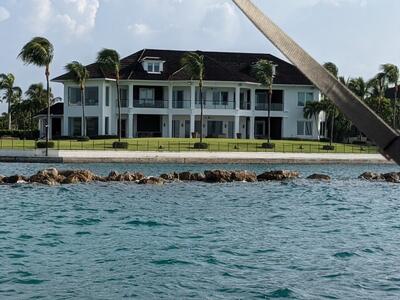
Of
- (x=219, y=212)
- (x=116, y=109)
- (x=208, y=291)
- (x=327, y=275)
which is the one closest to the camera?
(x=208, y=291)

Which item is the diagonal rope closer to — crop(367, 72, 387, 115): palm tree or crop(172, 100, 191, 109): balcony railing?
crop(172, 100, 191, 109): balcony railing

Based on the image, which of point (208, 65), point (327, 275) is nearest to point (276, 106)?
point (208, 65)

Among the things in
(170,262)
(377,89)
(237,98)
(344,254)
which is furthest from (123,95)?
(170,262)

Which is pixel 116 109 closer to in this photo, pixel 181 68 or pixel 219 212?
pixel 181 68

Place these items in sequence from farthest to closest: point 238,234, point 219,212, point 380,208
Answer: point 380,208 < point 219,212 < point 238,234

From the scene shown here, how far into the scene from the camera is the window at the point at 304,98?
297 feet

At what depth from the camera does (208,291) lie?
14164mm

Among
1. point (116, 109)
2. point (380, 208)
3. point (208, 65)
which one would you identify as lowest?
point (380, 208)

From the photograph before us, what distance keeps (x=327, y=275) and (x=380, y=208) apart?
16527mm

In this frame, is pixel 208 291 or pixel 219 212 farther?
pixel 219 212

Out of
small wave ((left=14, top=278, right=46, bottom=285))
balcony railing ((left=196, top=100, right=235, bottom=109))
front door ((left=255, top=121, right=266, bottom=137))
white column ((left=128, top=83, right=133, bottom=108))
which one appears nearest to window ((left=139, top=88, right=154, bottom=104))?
white column ((left=128, top=83, right=133, bottom=108))

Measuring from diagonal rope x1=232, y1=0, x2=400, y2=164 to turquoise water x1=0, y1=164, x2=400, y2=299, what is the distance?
10488 millimetres

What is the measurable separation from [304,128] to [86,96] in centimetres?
2785

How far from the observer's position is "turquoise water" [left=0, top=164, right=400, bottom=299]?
14.6 m
